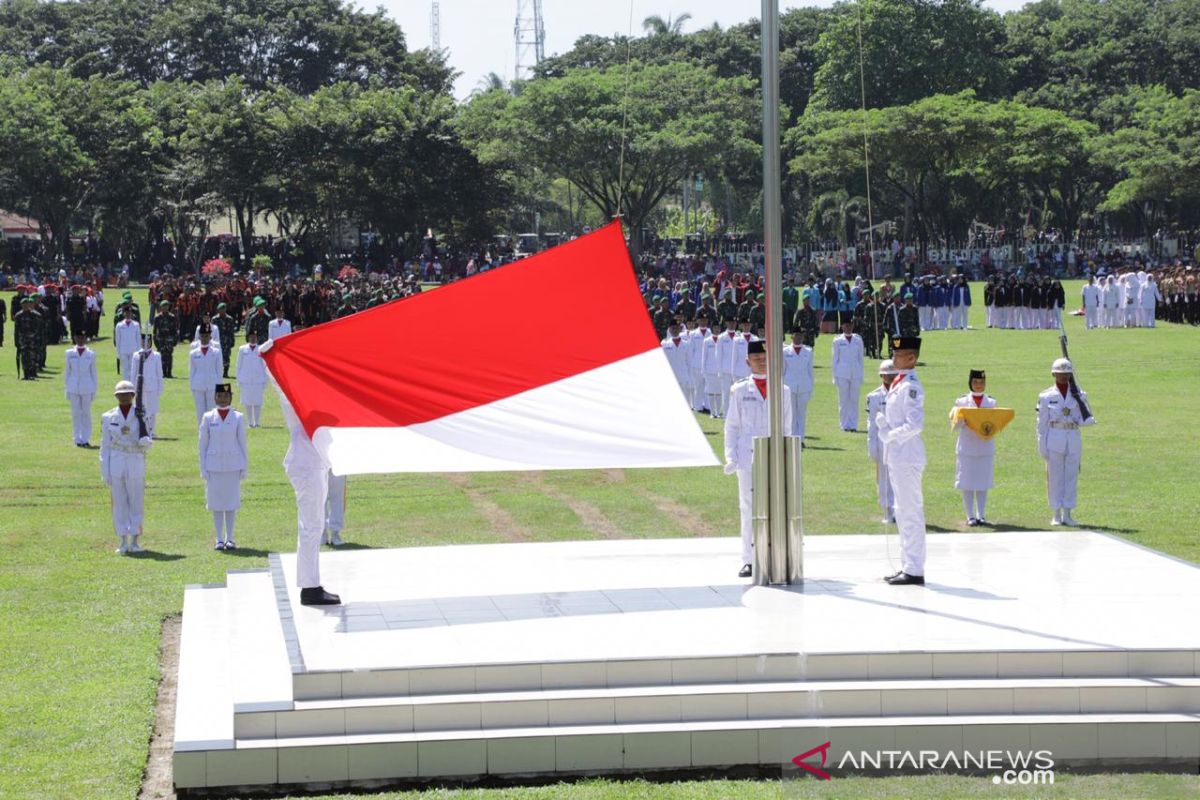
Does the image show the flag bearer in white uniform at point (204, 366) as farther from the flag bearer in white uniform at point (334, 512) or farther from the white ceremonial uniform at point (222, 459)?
the flag bearer in white uniform at point (334, 512)

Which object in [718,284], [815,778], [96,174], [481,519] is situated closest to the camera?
[815,778]

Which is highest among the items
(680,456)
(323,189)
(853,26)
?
(853,26)

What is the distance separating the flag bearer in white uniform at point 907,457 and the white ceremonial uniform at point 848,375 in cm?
1126

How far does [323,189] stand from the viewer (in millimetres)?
56875

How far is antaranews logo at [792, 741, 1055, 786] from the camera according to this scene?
8484 mm

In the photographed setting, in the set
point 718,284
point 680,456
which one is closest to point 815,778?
point 680,456

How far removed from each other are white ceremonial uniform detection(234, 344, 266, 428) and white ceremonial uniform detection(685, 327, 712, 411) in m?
6.95

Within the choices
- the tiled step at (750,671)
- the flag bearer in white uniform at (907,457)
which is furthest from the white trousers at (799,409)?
the tiled step at (750,671)

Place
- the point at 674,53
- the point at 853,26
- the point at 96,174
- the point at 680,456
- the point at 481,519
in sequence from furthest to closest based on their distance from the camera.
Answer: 1. the point at 674,53
2. the point at 853,26
3. the point at 96,174
4. the point at 481,519
5. the point at 680,456

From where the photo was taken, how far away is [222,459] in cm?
1498

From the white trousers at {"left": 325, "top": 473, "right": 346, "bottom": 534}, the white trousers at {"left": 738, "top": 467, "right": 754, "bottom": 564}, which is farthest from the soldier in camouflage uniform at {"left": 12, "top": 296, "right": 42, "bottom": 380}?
the white trousers at {"left": 738, "top": 467, "right": 754, "bottom": 564}

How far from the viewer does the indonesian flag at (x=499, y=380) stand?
10664 millimetres

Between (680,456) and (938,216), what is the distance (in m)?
55.6

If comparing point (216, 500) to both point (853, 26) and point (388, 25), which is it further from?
point (388, 25)
